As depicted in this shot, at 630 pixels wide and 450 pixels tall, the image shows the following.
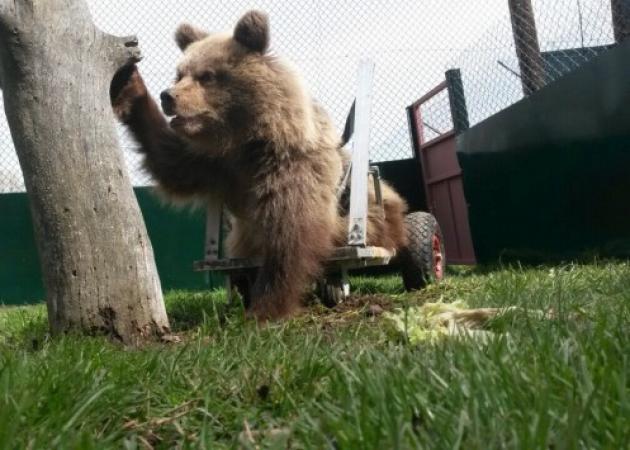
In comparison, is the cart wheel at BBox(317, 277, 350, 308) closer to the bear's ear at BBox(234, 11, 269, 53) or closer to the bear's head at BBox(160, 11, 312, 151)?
the bear's head at BBox(160, 11, 312, 151)

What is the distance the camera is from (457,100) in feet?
27.5

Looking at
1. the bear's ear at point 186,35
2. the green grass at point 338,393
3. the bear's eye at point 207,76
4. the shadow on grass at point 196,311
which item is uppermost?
the bear's ear at point 186,35

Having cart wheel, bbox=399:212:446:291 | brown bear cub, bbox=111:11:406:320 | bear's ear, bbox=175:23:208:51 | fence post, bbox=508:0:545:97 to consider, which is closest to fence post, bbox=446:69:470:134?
fence post, bbox=508:0:545:97

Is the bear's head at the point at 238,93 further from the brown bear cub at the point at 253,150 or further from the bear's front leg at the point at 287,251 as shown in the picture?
the bear's front leg at the point at 287,251

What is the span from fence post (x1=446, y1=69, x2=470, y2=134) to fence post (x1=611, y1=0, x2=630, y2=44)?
269 centimetres

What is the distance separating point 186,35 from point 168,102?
100 cm

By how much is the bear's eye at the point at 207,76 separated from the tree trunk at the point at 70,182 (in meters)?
1.11

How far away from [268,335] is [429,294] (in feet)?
7.78

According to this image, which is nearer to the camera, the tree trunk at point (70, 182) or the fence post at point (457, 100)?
the tree trunk at point (70, 182)

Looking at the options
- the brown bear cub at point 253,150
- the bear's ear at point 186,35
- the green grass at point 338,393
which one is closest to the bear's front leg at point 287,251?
the brown bear cub at point 253,150

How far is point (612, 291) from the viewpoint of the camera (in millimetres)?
3369

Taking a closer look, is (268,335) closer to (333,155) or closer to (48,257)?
(48,257)

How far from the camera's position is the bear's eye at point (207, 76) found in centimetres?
454

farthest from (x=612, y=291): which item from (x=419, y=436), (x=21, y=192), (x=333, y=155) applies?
(x=21, y=192)
